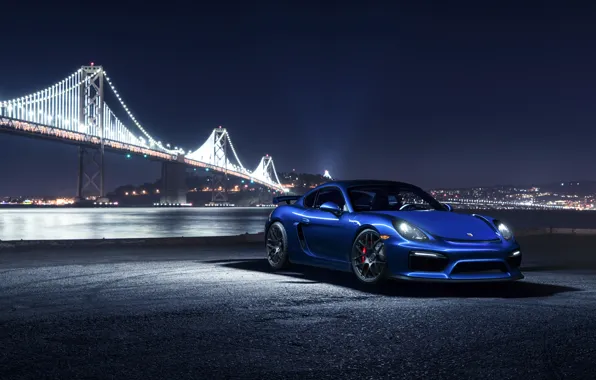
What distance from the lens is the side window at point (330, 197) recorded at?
923 centimetres

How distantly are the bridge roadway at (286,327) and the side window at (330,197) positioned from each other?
0.93m

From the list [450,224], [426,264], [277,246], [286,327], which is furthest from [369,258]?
[286,327]

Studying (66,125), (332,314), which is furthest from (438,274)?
→ (66,125)

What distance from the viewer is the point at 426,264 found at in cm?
750

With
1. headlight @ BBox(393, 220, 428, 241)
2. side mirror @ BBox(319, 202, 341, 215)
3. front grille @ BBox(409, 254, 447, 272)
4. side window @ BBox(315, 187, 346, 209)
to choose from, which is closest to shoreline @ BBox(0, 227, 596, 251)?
side window @ BBox(315, 187, 346, 209)

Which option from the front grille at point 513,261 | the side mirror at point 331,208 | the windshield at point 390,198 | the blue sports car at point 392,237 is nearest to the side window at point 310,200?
the blue sports car at point 392,237

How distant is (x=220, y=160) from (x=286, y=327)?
117842 millimetres

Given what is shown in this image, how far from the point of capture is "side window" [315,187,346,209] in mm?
9234

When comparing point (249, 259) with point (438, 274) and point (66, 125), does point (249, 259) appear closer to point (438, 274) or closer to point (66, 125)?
point (438, 274)

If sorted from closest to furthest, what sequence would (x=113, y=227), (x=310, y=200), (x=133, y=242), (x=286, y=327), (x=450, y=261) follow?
(x=286, y=327) → (x=450, y=261) → (x=310, y=200) → (x=133, y=242) → (x=113, y=227)

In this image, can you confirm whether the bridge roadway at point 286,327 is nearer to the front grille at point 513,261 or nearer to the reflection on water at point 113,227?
the front grille at point 513,261

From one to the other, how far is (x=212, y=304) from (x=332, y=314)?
1.25 metres

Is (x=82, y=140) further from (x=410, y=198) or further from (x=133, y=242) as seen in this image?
(x=410, y=198)

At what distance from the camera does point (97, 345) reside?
5.00 metres
